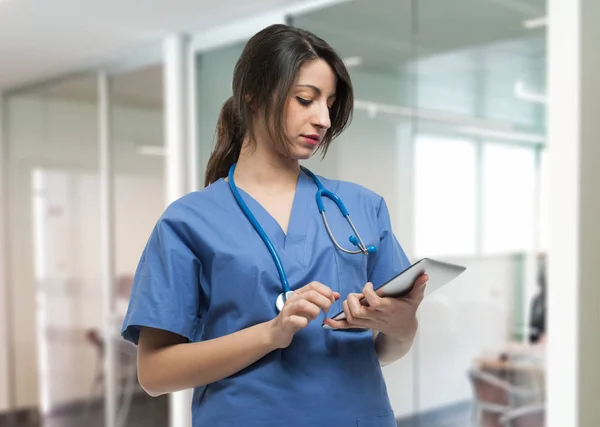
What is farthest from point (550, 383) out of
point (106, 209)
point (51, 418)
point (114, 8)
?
point (51, 418)

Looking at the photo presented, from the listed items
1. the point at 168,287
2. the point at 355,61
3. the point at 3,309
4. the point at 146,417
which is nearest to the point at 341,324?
the point at 168,287

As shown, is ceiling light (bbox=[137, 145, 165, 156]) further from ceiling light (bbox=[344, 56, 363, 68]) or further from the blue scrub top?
the blue scrub top

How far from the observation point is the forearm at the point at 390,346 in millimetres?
1005

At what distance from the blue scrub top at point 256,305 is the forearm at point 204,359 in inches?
1.5

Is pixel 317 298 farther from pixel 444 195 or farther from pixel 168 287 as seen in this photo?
pixel 444 195

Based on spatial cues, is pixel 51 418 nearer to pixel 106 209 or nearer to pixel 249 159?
pixel 106 209

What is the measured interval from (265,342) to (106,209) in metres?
3.14

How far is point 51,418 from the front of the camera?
412 cm

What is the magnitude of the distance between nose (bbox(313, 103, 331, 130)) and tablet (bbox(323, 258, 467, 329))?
25cm

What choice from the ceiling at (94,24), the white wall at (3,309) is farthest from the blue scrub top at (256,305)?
the white wall at (3,309)

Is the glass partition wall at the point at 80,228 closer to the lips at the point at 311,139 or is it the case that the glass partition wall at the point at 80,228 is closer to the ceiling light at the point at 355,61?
the ceiling light at the point at 355,61

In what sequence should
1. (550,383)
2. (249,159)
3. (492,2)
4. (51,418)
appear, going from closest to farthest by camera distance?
(249,159)
(550,383)
(492,2)
(51,418)

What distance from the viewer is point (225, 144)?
3.68 ft

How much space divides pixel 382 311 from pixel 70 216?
3.44 m
